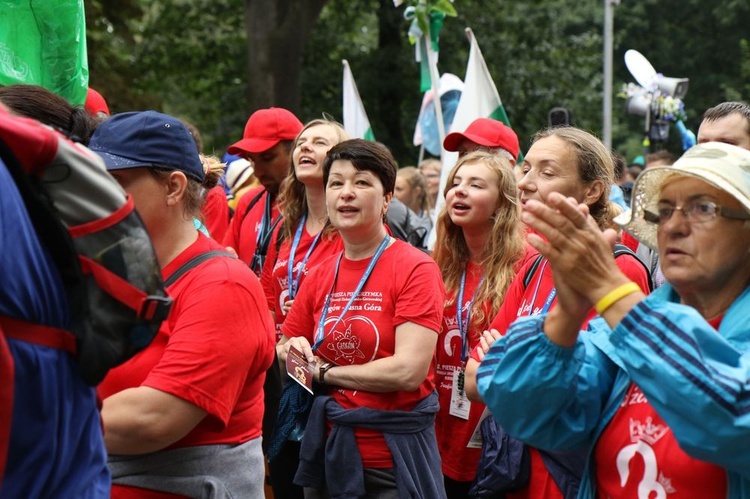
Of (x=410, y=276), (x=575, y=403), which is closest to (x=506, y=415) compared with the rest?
(x=575, y=403)

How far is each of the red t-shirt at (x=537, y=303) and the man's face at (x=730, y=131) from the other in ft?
4.79

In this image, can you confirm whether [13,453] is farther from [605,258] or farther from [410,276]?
[410,276]

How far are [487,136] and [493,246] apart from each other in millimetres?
1385

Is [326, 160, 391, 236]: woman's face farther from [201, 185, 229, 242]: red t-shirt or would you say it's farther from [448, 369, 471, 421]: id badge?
[201, 185, 229, 242]: red t-shirt

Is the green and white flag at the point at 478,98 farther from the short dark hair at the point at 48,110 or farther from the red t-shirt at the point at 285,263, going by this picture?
the short dark hair at the point at 48,110

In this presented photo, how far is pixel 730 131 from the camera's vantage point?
4.88 meters

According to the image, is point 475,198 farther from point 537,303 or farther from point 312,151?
point 537,303

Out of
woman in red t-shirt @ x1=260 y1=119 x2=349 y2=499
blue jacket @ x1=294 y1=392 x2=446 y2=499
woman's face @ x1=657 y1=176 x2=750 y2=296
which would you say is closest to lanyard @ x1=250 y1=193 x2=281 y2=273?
woman in red t-shirt @ x1=260 y1=119 x2=349 y2=499

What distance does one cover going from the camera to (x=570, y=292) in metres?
2.35

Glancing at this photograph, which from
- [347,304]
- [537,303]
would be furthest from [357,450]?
[537,303]

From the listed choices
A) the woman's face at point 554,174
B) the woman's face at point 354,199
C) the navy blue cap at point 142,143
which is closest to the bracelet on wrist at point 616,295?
the navy blue cap at point 142,143

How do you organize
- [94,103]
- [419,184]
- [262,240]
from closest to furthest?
[94,103]
[262,240]
[419,184]

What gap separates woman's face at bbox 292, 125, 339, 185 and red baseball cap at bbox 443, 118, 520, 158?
0.83 metres

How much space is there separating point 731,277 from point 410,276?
1983 mm
